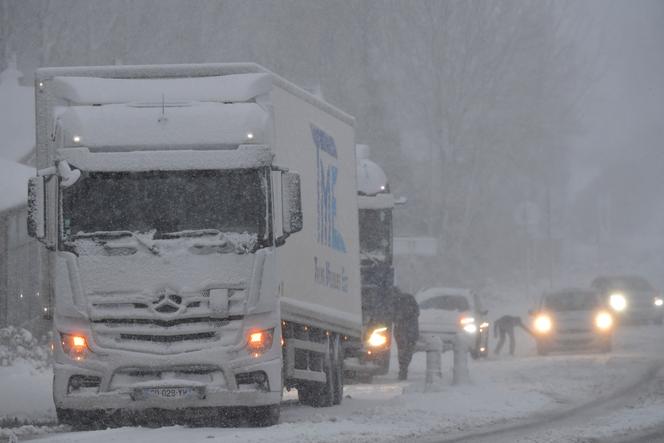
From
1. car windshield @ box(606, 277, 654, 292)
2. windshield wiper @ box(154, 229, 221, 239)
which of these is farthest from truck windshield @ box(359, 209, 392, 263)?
car windshield @ box(606, 277, 654, 292)

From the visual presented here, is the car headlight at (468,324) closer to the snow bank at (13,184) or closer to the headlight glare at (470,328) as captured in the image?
the headlight glare at (470,328)

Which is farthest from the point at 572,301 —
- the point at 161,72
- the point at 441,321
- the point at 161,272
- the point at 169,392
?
the point at 161,272

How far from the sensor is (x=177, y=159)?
1487cm

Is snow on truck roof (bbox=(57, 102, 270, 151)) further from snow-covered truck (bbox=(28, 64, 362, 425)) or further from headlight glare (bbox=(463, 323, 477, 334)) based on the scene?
headlight glare (bbox=(463, 323, 477, 334))

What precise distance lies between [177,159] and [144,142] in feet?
1.23

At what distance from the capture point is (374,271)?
2525 cm

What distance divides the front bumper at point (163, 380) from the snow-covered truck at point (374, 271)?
339 inches

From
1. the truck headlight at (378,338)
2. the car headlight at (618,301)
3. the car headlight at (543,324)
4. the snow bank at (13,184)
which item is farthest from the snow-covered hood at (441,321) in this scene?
the car headlight at (618,301)

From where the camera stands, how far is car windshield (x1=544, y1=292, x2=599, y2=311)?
33000 millimetres

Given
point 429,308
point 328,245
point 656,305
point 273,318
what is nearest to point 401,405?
point 328,245

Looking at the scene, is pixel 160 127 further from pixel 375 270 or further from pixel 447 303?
pixel 447 303

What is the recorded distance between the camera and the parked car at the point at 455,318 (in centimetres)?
3281

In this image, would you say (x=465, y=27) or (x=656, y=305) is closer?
(x=656, y=305)

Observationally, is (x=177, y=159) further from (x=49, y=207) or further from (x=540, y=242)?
(x=540, y=242)
